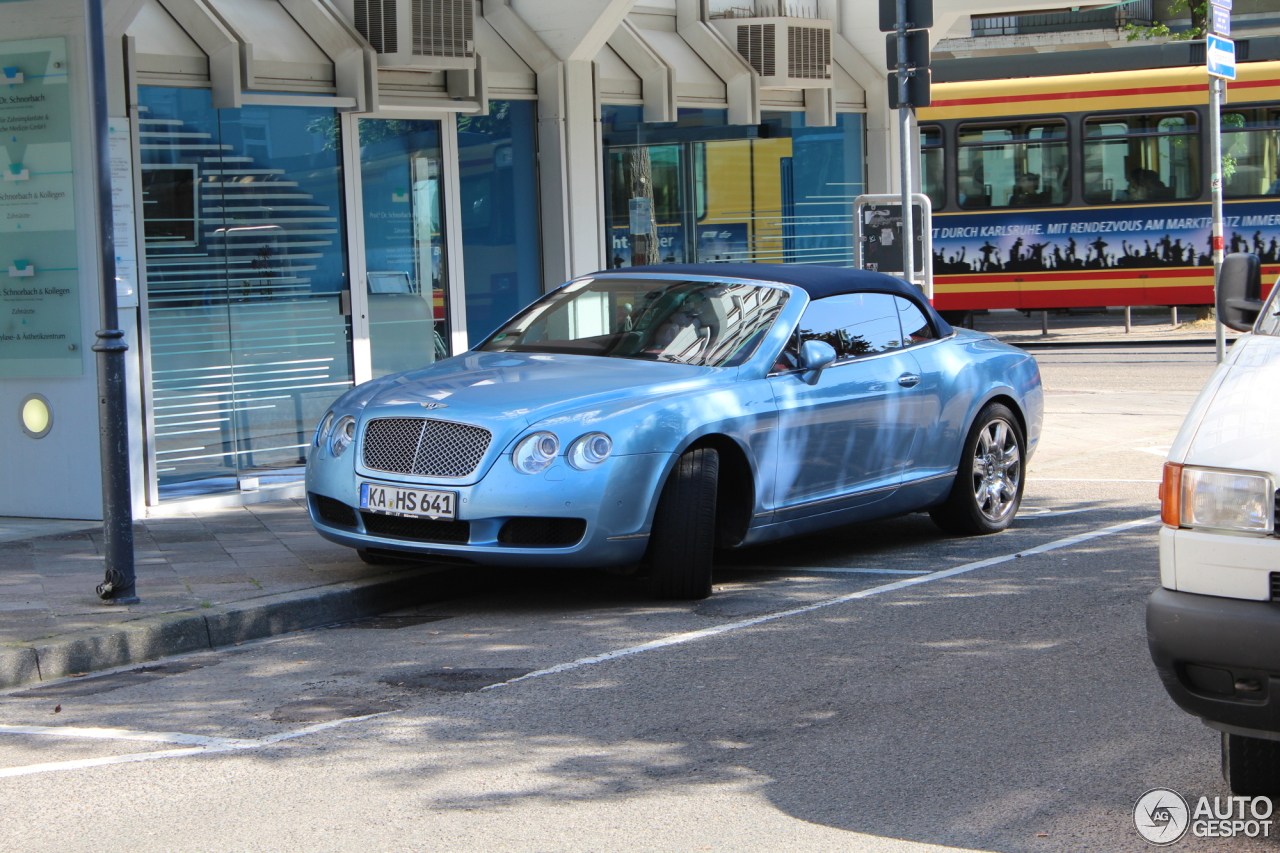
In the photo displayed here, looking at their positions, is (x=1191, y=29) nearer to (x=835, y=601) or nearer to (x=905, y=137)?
(x=905, y=137)

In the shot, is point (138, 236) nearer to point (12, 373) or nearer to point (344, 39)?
point (12, 373)

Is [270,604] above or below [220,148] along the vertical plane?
below

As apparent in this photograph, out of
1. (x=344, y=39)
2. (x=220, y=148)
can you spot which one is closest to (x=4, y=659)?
(x=220, y=148)

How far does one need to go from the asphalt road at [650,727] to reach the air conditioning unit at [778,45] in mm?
7781

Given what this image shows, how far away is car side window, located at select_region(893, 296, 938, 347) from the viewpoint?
8.84m

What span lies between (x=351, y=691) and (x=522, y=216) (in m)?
7.55

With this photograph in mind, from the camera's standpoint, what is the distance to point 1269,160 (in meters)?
21.5

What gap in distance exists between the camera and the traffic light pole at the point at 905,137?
11336 millimetres

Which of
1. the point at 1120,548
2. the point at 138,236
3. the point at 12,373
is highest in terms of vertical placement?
the point at 138,236

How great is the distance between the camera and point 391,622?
738 centimetres

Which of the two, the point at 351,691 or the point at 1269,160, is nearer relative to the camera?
the point at 351,691

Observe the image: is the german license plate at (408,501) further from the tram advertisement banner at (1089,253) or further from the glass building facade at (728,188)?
the tram advertisement banner at (1089,253)

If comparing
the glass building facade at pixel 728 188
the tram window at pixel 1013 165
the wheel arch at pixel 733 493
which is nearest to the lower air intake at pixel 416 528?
the wheel arch at pixel 733 493

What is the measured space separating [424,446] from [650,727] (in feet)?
7.52
